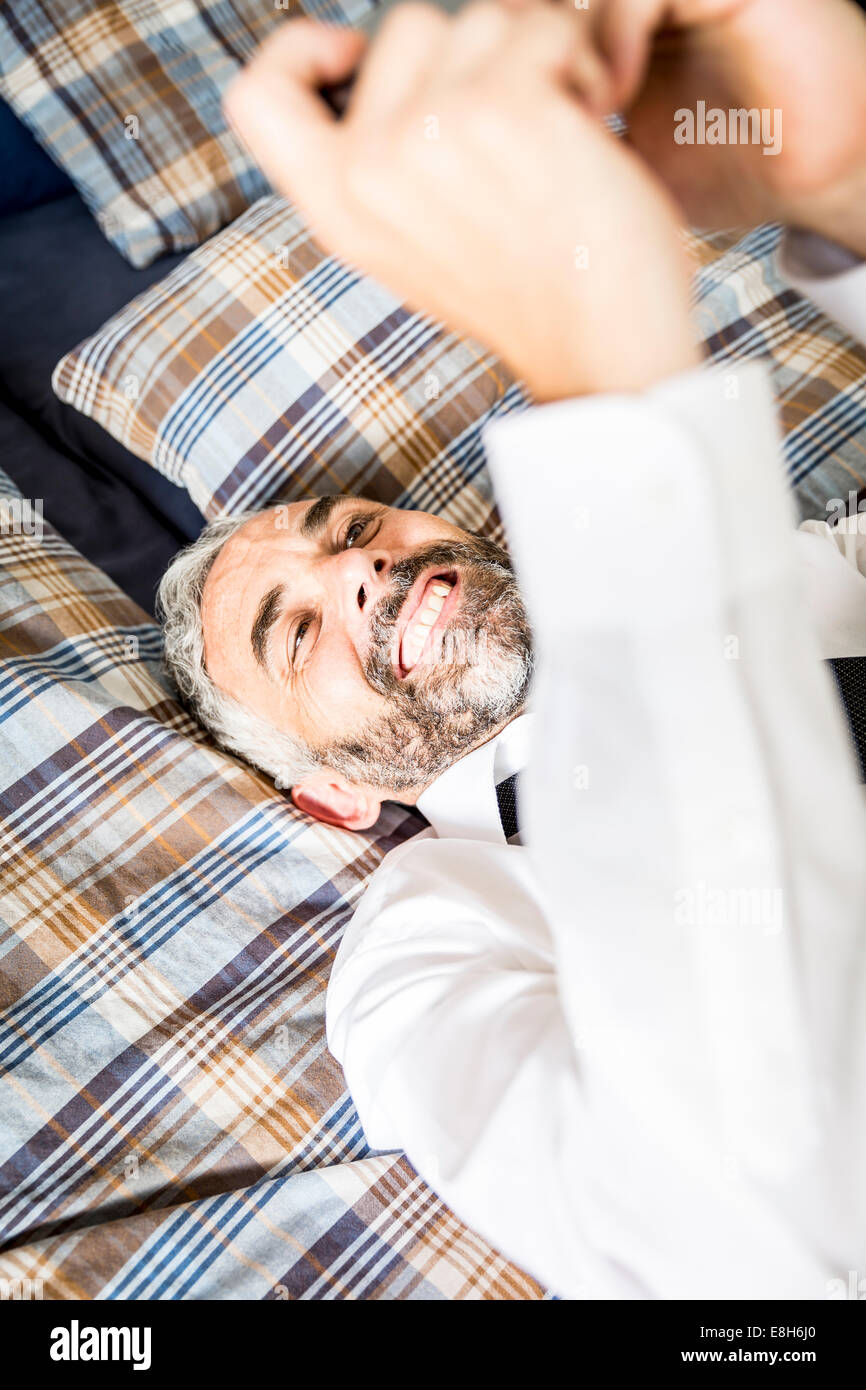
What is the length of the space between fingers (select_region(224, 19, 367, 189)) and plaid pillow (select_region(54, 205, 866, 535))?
1045 mm

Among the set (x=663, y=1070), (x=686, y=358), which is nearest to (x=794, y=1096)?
(x=663, y=1070)

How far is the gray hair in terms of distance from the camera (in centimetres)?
131

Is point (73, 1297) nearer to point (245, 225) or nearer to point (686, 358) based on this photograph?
point (686, 358)

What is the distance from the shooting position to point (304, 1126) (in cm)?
105

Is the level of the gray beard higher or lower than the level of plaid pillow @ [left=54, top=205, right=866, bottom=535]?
lower

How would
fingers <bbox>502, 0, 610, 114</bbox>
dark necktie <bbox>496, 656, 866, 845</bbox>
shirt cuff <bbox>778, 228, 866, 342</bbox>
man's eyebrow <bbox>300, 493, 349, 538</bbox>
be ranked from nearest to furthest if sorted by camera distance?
fingers <bbox>502, 0, 610, 114</bbox>
shirt cuff <bbox>778, 228, 866, 342</bbox>
dark necktie <bbox>496, 656, 866, 845</bbox>
man's eyebrow <bbox>300, 493, 349, 538</bbox>

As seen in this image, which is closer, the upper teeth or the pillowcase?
the upper teeth

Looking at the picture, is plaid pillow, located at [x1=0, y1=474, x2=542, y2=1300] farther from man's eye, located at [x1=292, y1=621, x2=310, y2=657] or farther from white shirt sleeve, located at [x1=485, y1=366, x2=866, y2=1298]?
white shirt sleeve, located at [x1=485, y1=366, x2=866, y2=1298]

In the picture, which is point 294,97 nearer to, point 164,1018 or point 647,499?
point 647,499

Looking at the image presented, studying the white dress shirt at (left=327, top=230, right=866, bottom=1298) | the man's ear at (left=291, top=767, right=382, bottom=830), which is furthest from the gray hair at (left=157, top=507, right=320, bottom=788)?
the white dress shirt at (left=327, top=230, right=866, bottom=1298)

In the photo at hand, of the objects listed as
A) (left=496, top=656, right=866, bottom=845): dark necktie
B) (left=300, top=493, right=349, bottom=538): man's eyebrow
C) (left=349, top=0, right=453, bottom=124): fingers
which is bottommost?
(left=496, top=656, right=866, bottom=845): dark necktie

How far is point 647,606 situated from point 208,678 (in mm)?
961

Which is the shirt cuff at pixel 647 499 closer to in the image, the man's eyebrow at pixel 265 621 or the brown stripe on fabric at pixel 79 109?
the man's eyebrow at pixel 265 621

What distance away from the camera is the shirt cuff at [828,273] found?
0.63 metres
